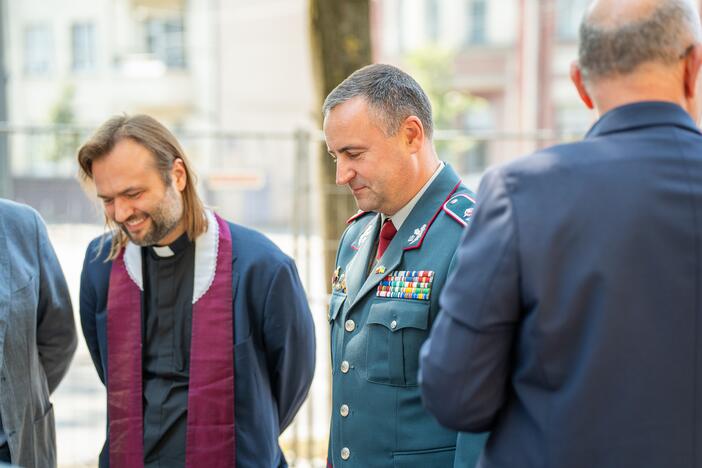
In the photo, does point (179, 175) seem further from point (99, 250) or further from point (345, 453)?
point (345, 453)

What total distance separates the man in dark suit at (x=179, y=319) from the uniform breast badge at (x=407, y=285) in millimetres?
671

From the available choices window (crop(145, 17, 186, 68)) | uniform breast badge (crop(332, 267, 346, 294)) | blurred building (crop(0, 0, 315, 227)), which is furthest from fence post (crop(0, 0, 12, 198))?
window (crop(145, 17, 186, 68))

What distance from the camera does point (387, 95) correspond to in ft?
7.96

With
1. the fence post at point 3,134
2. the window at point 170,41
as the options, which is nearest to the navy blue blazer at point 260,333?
the fence post at point 3,134

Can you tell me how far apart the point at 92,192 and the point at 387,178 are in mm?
1222

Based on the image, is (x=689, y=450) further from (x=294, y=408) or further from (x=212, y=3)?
(x=212, y=3)

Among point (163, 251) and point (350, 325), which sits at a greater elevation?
point (163, 251)

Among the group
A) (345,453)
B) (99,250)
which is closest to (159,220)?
(99,250)

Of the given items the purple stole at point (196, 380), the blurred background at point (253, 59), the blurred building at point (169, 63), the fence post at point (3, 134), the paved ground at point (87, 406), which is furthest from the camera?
the blurred building at point (169, 63)

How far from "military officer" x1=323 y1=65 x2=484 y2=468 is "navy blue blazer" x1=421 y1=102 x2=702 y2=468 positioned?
580mm

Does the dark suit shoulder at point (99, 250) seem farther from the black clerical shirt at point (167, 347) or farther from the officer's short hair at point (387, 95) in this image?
the officer's short hair at point (387, 95)

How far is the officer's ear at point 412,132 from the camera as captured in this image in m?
2.44

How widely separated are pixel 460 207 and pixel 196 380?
3.49ft

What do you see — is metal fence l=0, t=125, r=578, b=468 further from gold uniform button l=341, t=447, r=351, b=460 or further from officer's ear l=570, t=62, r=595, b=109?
officer's ear l=570, t=62, r=595, b=109
